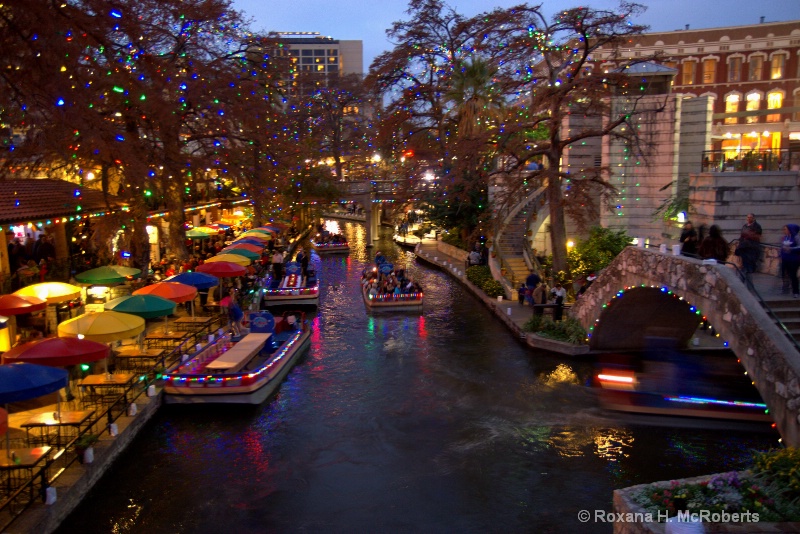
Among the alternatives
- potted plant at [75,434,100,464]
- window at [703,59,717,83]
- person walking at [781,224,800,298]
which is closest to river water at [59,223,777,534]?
potted plant at [75,434,100,464]

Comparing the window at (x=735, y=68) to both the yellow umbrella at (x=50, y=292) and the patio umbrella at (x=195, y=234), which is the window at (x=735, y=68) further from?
the yellow umbrella at (x=50, y=292)

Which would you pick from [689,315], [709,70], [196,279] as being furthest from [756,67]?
[196,279]

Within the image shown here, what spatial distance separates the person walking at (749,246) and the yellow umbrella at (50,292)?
60.5ft

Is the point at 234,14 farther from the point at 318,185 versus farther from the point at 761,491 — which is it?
the point at 761,491

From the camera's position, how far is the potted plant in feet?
41.2

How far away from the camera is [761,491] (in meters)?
8.64

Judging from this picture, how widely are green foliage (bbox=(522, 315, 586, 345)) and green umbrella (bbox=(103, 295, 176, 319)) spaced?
494 inches

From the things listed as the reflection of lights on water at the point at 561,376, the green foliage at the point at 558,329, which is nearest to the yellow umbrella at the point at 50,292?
the reflection of lights on water at the point at 561,376

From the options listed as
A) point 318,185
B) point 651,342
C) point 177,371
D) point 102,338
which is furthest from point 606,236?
point 318,185

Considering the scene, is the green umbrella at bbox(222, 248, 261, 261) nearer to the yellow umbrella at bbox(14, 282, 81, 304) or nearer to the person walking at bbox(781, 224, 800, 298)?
the yellow umbrella at bbox(14, 282, 81, 304)

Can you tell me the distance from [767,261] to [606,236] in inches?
483

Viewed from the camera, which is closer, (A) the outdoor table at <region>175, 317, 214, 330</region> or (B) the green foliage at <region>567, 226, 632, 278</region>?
(A) the outdoor table at <region>175, 317, 214, 330</region>

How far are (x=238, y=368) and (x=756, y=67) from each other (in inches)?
1824

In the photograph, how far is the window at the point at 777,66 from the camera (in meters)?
46.7
